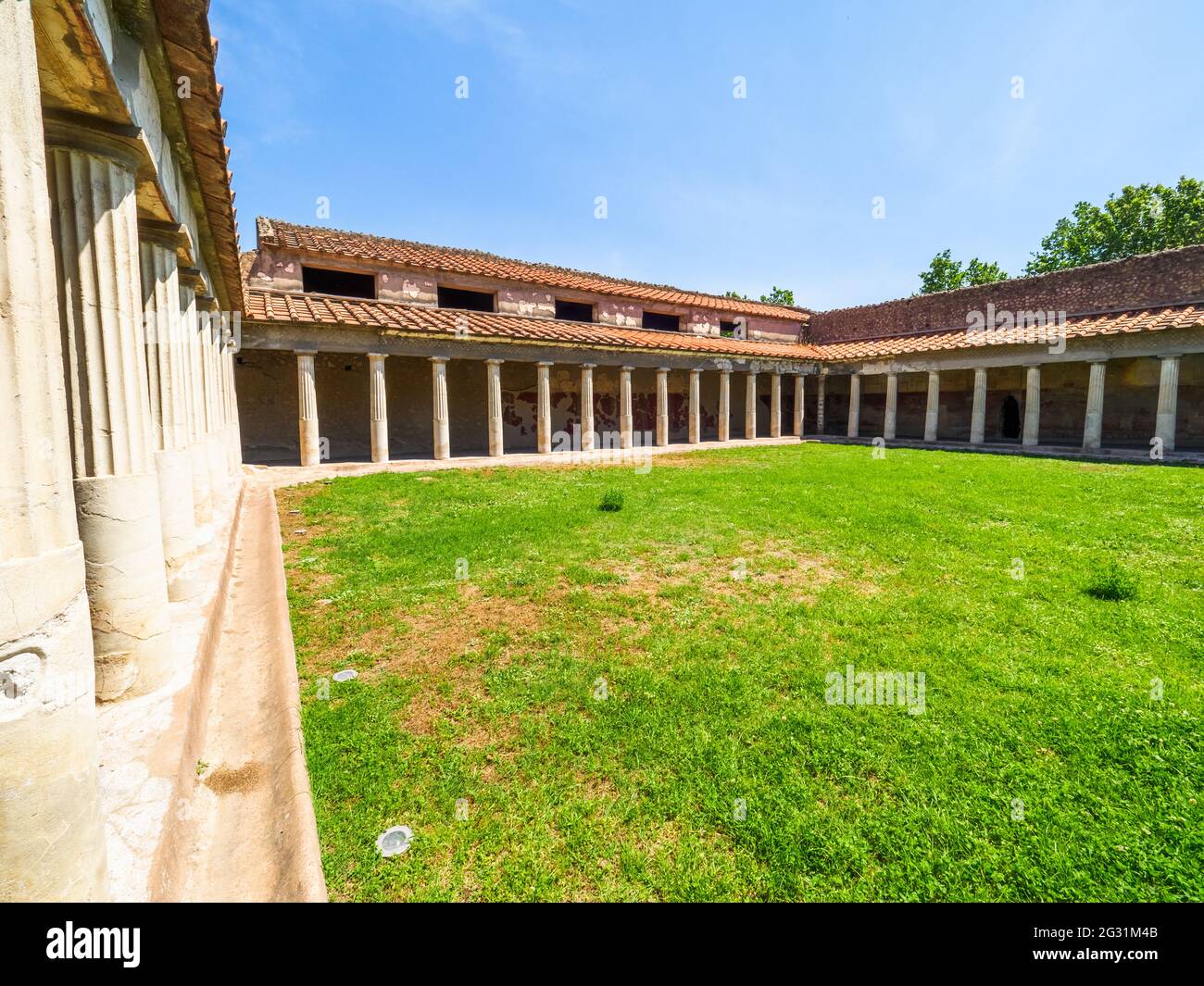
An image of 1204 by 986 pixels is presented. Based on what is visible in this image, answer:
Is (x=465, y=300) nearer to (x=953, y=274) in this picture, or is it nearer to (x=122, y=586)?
(x=122, y=586)

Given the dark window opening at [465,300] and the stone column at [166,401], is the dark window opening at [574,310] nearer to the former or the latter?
the dark window opening at [465,300]

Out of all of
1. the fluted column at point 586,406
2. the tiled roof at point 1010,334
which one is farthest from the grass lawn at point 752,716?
the tiled roof at point 1010,334

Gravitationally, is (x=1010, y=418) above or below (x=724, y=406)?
below

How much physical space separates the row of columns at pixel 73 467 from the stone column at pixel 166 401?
2cm

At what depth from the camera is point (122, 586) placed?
10.4 ft

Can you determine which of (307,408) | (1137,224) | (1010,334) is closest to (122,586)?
(307,408)

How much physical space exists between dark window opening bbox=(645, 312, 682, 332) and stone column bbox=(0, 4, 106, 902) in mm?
23589

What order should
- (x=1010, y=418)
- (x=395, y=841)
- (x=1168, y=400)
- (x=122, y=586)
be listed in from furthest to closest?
(x=1010, y=418) → (x=1168, y=400) → (x=122, y=586) → (x=395, y=841)

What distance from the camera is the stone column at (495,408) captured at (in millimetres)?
16375

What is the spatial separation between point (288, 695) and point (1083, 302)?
27448mm

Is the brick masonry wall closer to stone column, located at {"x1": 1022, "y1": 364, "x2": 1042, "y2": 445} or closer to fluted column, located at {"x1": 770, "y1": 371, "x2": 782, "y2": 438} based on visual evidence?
stone column, located at {"x1": 1022, "y1": 364, "x2": 1042, "y2": 445}

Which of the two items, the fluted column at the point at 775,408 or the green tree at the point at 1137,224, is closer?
the fluted column at the point at 775,408

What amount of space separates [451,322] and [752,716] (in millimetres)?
14982
